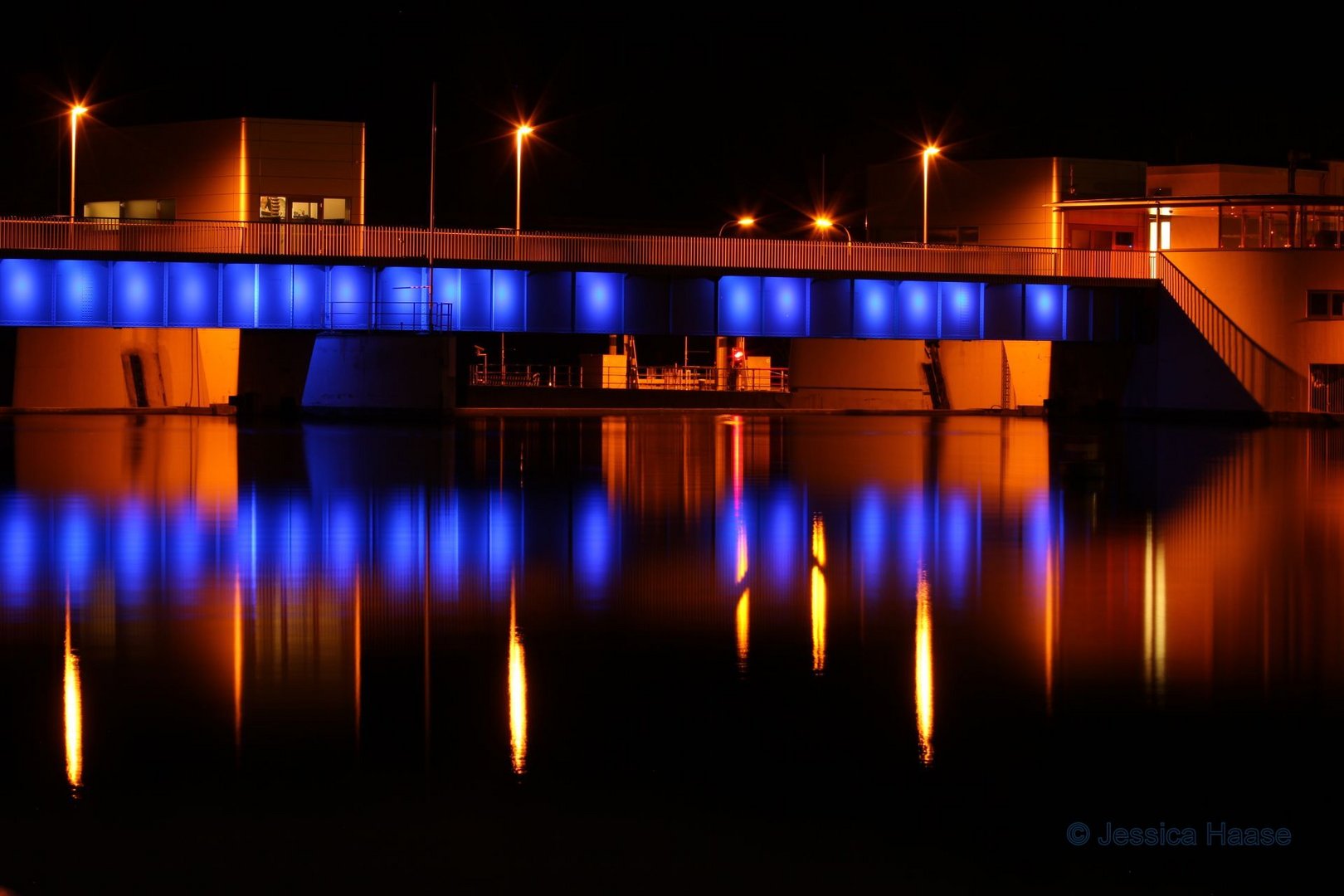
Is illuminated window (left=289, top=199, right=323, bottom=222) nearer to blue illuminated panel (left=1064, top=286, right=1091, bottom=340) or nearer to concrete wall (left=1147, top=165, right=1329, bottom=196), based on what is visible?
blue illuminated panel (left=1064, top=286, right=1091, bottom=340)

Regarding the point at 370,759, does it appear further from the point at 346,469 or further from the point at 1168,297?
the point at 1168,297

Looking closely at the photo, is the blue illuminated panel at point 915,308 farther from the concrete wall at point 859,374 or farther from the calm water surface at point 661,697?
the calm water surface at point 661,697

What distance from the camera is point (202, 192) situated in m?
70.4

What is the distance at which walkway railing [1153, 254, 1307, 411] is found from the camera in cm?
7206

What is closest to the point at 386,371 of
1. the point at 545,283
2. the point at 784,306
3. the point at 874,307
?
the point at 545,283

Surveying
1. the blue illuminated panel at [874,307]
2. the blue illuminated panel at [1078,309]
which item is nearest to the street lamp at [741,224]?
the blue illuminated panel at [874,307]

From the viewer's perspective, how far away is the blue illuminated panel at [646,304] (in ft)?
230

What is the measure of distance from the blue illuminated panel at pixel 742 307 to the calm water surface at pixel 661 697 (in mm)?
43883

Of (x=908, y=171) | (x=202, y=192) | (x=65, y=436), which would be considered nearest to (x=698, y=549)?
(x=65, y=436)

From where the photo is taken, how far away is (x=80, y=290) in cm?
6500

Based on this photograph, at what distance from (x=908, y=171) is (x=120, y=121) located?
33.9 m

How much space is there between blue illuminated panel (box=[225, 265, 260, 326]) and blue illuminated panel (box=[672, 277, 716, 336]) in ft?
50.9

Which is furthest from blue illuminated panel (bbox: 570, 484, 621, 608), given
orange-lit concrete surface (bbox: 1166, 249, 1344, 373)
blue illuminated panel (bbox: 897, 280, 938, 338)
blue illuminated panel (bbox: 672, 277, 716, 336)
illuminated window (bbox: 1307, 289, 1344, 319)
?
illuminated window (bbox: 1307, 289, 1344, 319)

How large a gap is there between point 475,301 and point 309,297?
589cm
